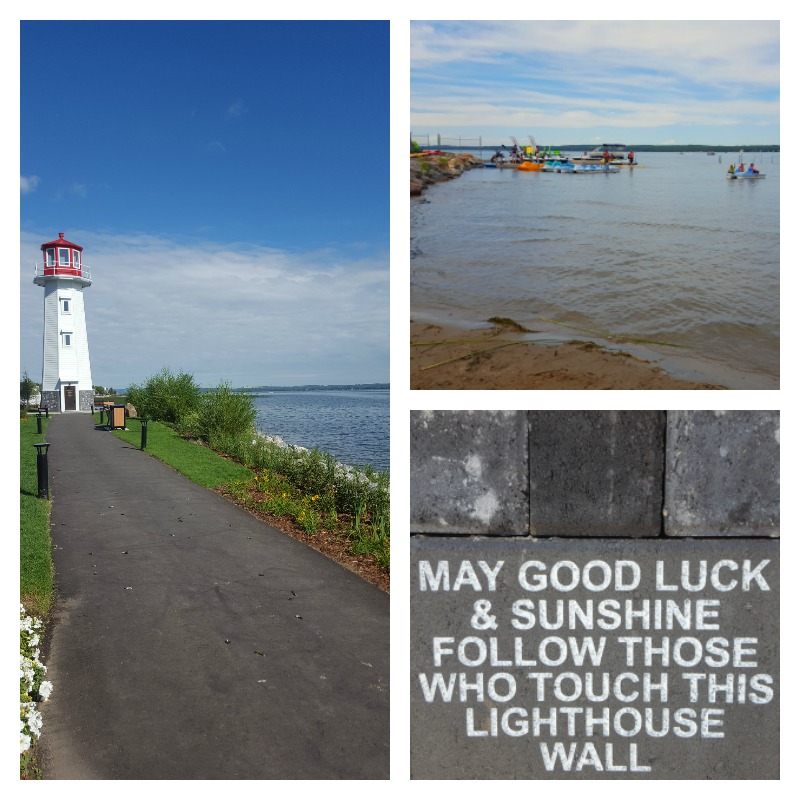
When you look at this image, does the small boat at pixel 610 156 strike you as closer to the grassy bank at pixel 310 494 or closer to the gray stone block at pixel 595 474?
the gray stone block at pixel 595 474

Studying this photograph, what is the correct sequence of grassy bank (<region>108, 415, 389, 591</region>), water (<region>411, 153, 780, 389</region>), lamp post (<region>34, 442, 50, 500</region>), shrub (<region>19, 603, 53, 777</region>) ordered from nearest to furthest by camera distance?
1. water (<region>411, 153, 780, 389</region>)
2. shrub (<region>19, 603, 53, 777</region>)
3. grassy bank (<region>108, 415, 389, 591</region>)
4. lamp post (<region>34, 442, 50, 500</region>)

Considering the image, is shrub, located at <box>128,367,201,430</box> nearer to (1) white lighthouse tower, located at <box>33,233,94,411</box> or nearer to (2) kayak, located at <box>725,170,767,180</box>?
(1) white lighthouse tower, located at <box>33,233,94,411</box>

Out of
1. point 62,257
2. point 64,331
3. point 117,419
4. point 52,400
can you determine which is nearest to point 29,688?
point 117,419

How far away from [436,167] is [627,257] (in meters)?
0.77

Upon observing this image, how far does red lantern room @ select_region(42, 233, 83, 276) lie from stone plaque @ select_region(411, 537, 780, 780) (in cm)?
1370

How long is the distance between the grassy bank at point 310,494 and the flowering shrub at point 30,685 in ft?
7.42

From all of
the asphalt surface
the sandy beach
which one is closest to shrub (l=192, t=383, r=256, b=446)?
the asphalt surface

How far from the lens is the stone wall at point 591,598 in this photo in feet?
8.20

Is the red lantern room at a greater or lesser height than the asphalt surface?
greater

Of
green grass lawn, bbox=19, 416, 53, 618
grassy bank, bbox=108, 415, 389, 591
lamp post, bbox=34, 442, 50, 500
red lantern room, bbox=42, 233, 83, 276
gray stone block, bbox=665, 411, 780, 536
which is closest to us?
gray stone block, bbox=665, 411, 780, 536

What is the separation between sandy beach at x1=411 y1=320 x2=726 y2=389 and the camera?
2.14 meters

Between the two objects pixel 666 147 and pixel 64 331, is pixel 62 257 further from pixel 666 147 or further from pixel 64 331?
pixel 666 147

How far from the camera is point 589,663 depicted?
8.45 ft

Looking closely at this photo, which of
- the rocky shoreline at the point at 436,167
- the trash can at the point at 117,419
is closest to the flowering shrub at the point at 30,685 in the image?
the rocky shoreline at the point at 436,167
